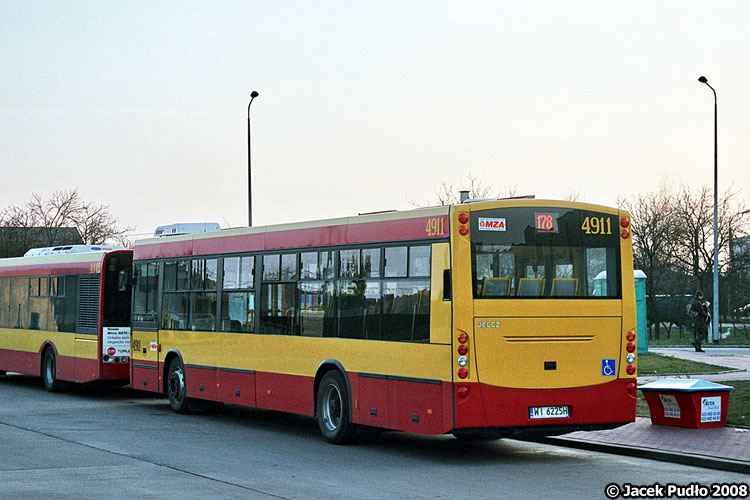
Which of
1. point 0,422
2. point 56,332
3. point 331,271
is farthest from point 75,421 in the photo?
point 56,332

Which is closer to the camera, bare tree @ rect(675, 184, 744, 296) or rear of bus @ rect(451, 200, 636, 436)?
rear of bus @ rect(451, 200, 636, 436)

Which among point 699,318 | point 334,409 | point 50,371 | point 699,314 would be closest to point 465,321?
point 334,409

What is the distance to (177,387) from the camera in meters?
18.8

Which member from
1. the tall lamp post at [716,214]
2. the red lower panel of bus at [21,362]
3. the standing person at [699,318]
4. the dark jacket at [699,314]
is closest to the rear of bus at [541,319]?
the red lower panel of bus at [21,362]

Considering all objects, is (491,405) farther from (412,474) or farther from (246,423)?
(246,423)

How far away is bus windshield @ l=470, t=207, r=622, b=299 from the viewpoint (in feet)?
40.3

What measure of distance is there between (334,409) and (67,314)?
10.6 meters

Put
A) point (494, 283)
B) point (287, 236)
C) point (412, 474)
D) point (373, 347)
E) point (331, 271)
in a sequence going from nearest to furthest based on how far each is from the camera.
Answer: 1. point (412, 474)
2. point (494, 283)
3. point (373, 347)
4. point (331, 271)
5. point (287, 236)

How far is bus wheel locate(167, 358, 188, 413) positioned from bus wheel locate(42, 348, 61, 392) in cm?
559

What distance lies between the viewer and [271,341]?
1570cm

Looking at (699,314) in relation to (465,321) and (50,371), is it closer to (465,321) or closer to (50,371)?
(50,371)

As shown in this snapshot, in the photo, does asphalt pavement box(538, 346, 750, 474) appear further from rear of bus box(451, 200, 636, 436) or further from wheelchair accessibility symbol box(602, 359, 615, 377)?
wheelchair accessibility symbol box(602, 359, 615, 377)

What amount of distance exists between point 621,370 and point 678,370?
1189 cm

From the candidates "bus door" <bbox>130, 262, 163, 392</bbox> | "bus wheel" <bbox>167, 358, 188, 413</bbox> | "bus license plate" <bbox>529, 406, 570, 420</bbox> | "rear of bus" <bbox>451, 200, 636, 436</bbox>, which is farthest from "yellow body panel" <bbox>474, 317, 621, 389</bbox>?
"bus door" <bbox>130, 262, 163, 392</bbox>
